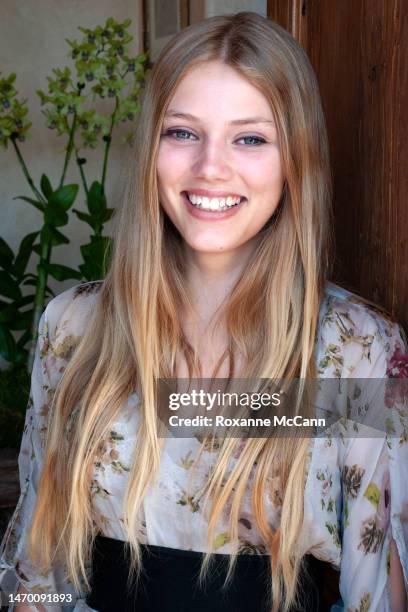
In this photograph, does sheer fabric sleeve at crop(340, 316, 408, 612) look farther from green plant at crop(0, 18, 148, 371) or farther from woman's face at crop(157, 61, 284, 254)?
green plant at crop(0, 18, 148, 371)

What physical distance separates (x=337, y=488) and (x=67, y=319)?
0.52 metres

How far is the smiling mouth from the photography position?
129 cm

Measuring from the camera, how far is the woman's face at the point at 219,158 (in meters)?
1.27

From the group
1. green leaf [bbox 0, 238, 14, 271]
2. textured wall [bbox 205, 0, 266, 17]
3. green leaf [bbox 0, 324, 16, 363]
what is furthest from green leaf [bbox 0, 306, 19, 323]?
textured wall [bbox 205, 0, 266, 17]

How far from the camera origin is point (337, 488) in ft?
4.16

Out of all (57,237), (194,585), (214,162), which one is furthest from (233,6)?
(194,585)

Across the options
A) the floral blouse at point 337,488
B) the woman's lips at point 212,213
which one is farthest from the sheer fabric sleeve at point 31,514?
the woman's lips at point 212,213

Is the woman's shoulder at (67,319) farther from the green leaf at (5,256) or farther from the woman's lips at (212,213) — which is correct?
the green leaf at (5,256)

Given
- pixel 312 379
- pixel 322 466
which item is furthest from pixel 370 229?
pixel 322 466

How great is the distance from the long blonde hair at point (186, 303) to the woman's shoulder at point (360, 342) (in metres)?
0.03

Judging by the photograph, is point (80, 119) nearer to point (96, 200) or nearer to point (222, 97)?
point (96, 200)

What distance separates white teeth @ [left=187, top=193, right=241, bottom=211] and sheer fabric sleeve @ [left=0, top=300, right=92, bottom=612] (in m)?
0.34

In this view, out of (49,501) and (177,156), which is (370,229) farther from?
(49,501)

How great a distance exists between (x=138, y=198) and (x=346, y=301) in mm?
359
